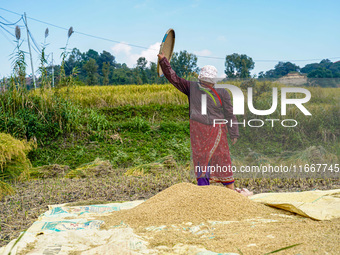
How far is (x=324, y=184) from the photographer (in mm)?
4594

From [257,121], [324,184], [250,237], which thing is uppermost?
[257,121]

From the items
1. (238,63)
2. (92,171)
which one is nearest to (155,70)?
(238,63)

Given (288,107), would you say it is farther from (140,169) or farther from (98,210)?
(98,210)

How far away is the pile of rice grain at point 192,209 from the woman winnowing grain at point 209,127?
23.8 inches

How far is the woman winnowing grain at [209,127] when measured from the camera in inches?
154

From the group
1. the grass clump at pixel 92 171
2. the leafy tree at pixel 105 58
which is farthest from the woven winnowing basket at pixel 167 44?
the leafy tree at pixel 105 58

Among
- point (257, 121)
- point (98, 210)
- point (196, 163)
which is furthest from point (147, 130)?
point (98, 210)

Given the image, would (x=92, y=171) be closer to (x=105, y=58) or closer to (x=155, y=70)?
(x=155, y=70)

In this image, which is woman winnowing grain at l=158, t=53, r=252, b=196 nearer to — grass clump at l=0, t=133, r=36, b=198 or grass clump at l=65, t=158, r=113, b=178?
grass clump at l=65, t=158, r=113, b=178

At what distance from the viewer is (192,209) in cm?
304

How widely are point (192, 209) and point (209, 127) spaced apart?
3.84 feet

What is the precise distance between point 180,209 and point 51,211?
126 cm

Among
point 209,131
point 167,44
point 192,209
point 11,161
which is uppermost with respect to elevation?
point 167,44

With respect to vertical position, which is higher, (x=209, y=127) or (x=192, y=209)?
(x=209, y=127)
